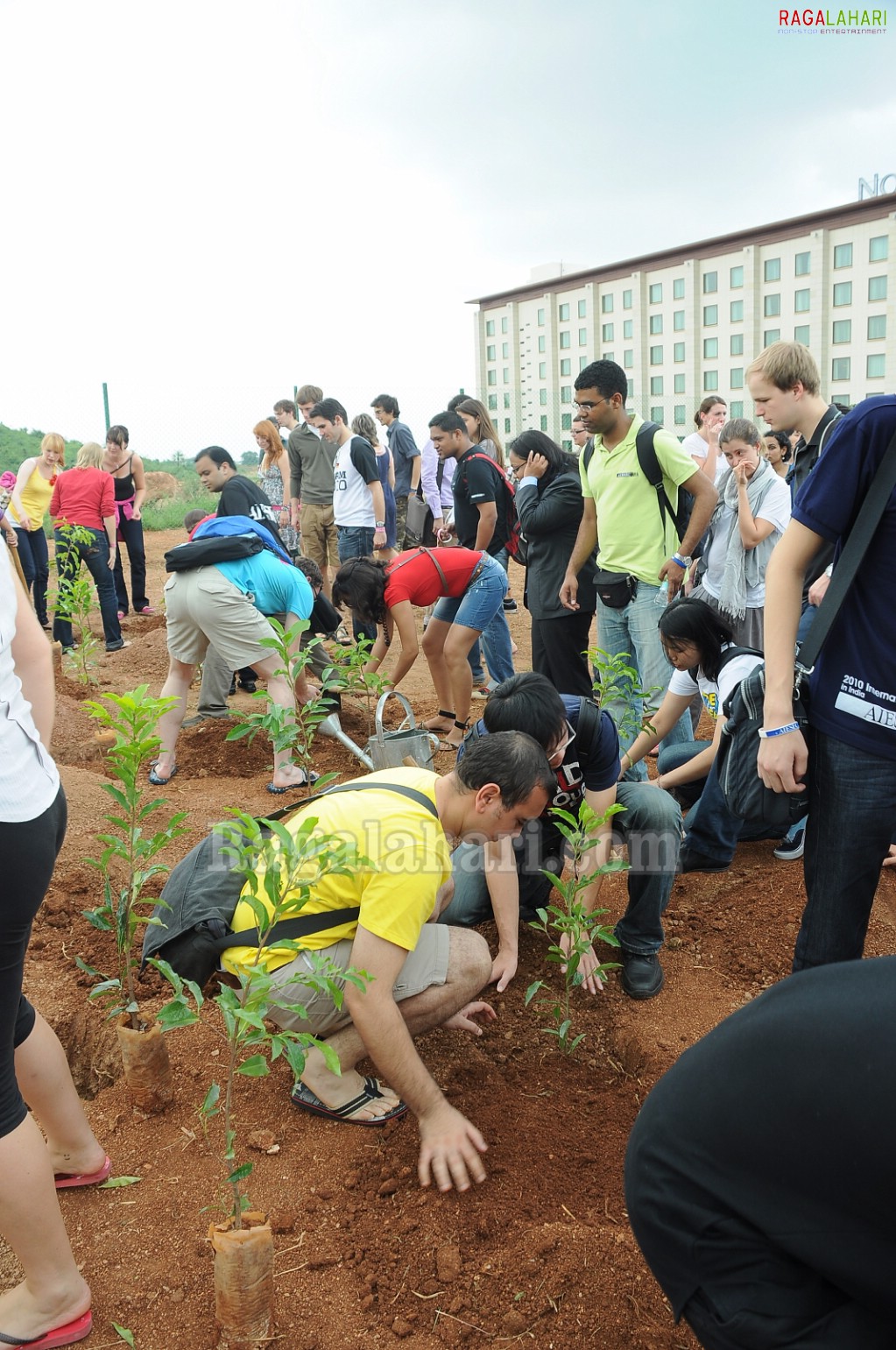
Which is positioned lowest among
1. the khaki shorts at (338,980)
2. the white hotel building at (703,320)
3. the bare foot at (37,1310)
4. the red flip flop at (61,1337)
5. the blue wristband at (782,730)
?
the red flip flop at (61,1337)

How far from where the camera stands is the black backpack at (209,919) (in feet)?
7.34

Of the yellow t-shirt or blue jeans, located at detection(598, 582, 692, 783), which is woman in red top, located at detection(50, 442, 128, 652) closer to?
blue jeans, located at detection(598, 582, 692, 783)

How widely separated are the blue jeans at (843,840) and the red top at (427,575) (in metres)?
3.09

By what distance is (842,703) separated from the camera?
205cm

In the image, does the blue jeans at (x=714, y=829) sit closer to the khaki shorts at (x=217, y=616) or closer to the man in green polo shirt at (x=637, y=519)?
the man in green polo shirt at (x=637, y=519)

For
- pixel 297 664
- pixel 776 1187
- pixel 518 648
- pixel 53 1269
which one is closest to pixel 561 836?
pixel 297 664

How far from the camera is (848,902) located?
209 centimetres

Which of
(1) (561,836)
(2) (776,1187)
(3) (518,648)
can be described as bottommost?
(3) (518,648)

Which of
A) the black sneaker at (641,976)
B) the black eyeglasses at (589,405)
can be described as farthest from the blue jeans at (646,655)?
the black sneaker at (641,976)

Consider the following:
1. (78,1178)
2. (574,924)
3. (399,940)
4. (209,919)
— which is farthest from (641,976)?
(78,1178)

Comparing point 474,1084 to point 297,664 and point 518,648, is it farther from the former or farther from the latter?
point 518,648

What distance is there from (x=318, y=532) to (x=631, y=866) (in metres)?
6.07

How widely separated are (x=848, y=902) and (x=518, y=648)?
245 inches

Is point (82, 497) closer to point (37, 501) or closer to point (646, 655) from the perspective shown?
point (37, 501)
